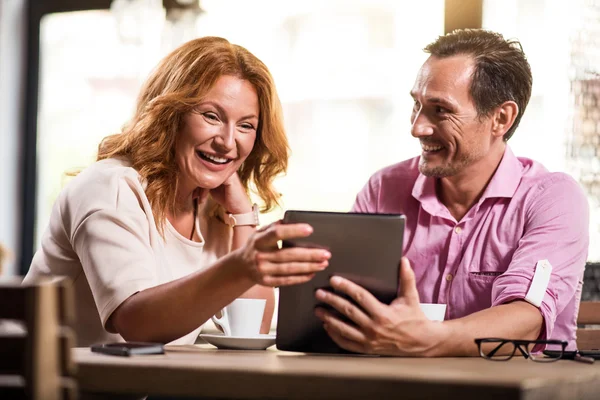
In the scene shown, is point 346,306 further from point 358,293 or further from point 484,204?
point 484,204

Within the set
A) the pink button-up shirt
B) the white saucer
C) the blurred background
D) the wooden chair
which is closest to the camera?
the wooden chair

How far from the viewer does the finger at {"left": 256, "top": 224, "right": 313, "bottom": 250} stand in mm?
1281

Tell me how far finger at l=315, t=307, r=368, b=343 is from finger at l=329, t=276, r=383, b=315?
5 cm

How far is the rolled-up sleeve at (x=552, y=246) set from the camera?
1.78 m

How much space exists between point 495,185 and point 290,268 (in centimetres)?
100

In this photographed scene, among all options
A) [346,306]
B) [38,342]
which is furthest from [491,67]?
[38,342]

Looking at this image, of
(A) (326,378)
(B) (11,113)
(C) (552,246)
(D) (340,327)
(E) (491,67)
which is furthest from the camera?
(B) (11,113)

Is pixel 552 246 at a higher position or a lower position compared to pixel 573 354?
higher

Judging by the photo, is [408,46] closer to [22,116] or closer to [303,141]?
[303,141]

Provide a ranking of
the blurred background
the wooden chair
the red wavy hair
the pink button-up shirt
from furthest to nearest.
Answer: the blurred background → the red wavy hair → the pink button-up shirt → the wooden chair

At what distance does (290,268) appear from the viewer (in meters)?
1.32

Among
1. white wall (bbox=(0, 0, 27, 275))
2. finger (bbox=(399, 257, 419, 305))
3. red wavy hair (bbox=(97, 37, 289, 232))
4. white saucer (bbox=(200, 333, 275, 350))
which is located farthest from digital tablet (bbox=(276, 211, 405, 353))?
white wall (bbox=(0, 0, 27, 275))

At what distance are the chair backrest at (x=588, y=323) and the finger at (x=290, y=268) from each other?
1068 millimetres

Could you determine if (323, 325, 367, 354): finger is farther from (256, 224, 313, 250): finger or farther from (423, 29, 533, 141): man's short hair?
(423, 29, 533, 141): man's short hair
